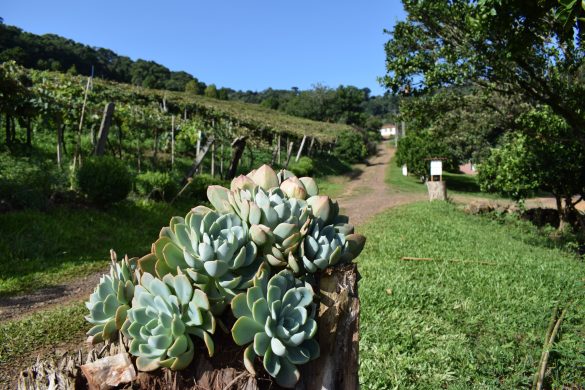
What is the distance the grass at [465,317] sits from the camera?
368 centimetres

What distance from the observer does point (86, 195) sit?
966cm

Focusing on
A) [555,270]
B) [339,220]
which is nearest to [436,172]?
[555,270]

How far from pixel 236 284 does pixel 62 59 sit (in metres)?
48.6

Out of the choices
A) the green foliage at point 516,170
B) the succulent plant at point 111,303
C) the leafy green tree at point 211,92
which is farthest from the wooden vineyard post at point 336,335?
the leafy green tree at point 211,92

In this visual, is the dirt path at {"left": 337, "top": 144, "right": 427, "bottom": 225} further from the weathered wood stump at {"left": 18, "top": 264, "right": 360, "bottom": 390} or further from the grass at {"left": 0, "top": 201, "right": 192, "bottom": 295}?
the weathered wood stump at {"left": 18, "top": 264, "right": 360, "bottom": 390}

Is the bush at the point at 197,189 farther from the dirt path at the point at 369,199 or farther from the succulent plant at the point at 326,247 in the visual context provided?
the succulent plant at the point at 326,247

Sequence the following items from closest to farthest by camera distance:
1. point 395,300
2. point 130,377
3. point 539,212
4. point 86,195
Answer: point 130,377 → point 395,300 → point 86,195 → point 539,212

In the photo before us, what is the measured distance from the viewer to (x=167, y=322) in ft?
3.68

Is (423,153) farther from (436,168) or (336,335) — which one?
(336,335)

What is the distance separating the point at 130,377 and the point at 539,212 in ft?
51.7

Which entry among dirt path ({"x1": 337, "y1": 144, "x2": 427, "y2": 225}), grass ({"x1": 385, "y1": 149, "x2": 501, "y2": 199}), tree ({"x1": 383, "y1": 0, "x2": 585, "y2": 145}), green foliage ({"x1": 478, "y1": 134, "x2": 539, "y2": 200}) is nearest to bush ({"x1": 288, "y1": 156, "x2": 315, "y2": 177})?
dirt path ({"x1": 337, "y1": 144, "x2": 427, "y2": 225})

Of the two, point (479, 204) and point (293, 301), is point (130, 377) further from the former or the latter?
point (479, 204)

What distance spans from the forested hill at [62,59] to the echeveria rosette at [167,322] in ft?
85.5

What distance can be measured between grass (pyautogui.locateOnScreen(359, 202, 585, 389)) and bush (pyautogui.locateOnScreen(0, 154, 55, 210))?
6390 millimetres
